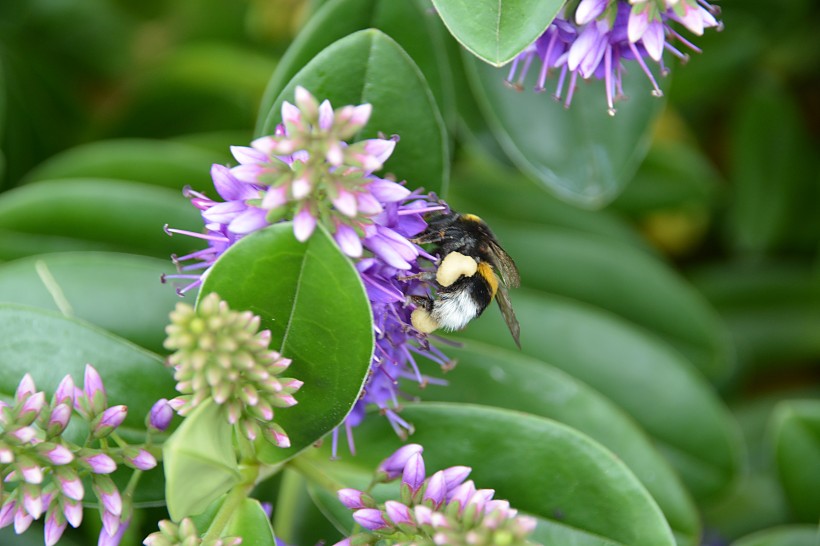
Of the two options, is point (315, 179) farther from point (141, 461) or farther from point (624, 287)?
point (624, 287)

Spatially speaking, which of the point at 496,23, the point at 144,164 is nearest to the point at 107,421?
the point at 496,23

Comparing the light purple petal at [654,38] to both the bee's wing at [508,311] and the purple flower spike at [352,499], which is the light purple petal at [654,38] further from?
the purple flower spike at [352,499]

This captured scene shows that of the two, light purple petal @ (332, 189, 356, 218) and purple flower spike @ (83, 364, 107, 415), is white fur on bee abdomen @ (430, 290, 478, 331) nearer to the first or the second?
light purple petal @ (332, 189, 356, 218)

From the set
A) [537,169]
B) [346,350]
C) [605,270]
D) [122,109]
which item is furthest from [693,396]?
[122,109]

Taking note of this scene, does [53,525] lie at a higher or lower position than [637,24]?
lower

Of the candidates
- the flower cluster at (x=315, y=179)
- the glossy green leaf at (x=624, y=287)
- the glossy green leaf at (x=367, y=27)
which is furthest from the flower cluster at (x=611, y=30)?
the glossy green leaf at (x=624, y=287)

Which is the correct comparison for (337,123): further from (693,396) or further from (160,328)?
(693,396)

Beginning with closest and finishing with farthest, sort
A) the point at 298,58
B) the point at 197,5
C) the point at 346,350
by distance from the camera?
1. the point at 346,350
2. the point at 298,58
3. the point at 197,5
